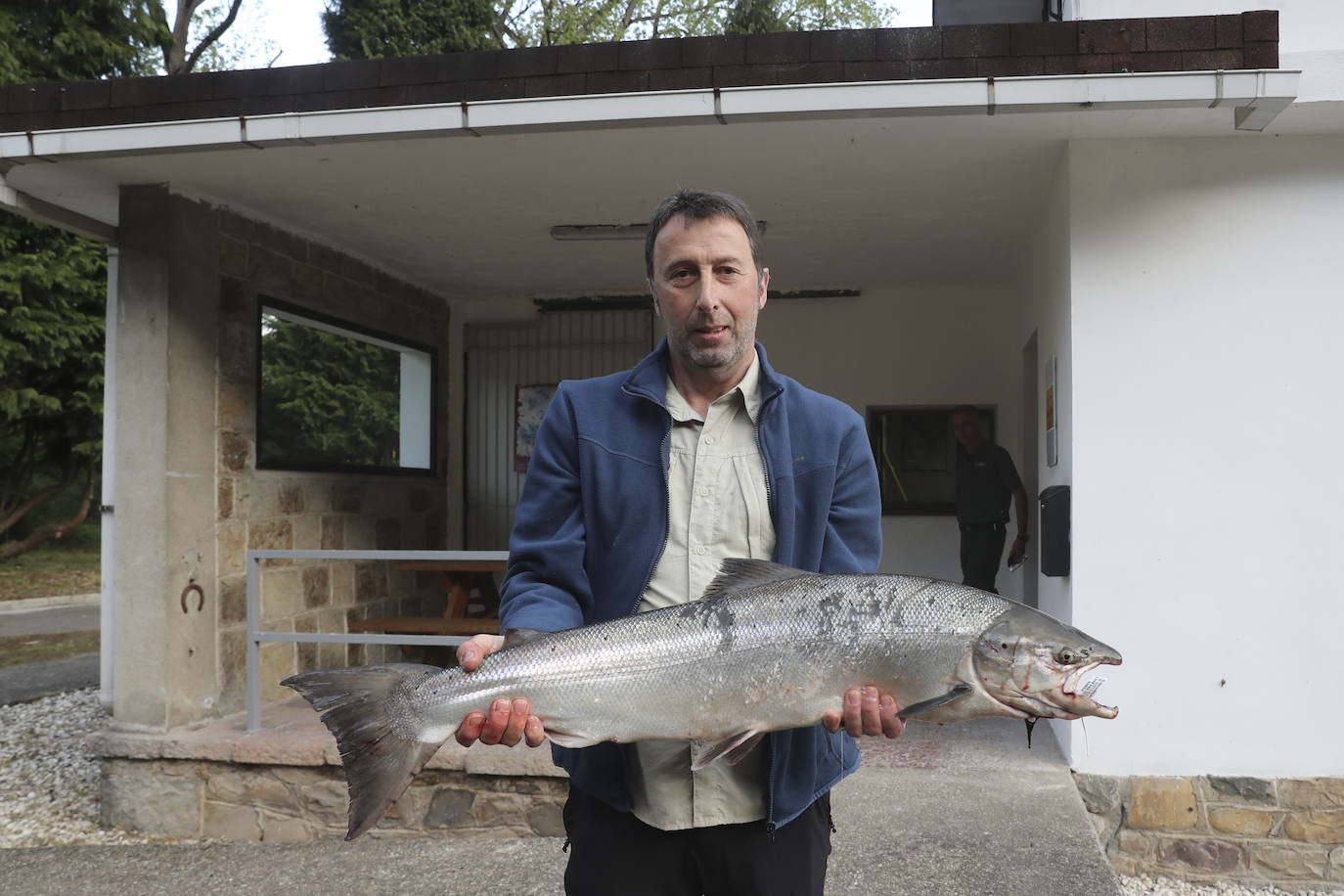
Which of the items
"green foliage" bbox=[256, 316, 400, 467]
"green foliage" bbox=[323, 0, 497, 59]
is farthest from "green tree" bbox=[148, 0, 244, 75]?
"green foliage" bbox=[256, 316, 400, 467]

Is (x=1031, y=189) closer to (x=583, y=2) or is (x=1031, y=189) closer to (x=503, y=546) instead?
(x=503, y=546)

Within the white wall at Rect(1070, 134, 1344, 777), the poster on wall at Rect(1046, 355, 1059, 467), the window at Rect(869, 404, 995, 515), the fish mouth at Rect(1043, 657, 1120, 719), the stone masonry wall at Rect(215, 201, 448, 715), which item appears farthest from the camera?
the window at Rect(869, 404, 995, 515)

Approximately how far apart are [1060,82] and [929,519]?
5.36 m

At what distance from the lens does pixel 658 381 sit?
2277 millimetres

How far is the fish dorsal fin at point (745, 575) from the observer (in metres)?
2.06

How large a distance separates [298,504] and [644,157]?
3314mm

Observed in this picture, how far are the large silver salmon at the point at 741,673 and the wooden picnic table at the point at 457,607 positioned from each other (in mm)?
4933

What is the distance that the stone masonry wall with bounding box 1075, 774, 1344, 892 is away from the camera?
16.8ft

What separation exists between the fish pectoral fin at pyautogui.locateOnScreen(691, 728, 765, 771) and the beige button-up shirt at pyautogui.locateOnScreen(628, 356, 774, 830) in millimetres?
92

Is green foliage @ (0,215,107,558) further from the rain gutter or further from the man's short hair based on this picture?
the man's short hair

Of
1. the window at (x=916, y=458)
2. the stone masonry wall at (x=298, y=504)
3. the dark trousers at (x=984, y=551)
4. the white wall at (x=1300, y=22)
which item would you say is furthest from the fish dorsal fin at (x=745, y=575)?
the window at (x=916, y=458)

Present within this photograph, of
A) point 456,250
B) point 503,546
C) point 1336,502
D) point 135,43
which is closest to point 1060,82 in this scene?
point 1336,502

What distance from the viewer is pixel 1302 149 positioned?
5.14 meters

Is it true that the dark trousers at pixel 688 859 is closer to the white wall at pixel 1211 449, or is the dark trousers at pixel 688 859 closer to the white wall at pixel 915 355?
the white wall at pixel 1211 449
